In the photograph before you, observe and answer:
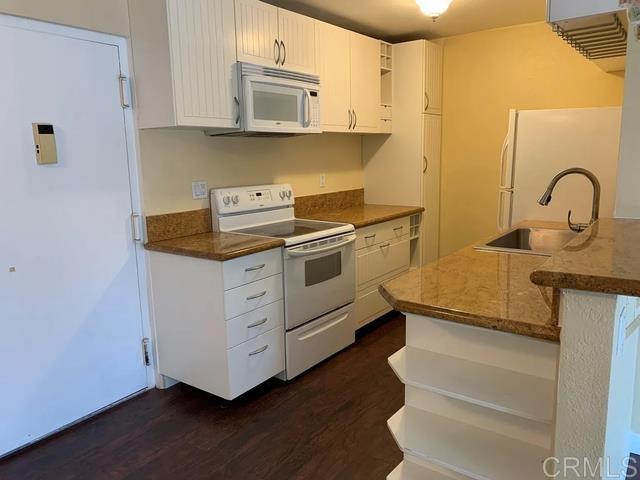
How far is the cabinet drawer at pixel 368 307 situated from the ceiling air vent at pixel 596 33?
6.66 feet

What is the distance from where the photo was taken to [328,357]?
123 inches

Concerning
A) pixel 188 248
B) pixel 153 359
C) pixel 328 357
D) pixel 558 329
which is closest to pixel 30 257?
pixel 188 248

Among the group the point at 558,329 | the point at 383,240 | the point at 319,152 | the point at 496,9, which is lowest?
the point at 383,240

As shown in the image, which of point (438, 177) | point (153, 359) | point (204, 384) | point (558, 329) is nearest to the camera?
point (558, 329)

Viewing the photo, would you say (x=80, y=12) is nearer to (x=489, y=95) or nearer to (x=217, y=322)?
(x=217, y=322)

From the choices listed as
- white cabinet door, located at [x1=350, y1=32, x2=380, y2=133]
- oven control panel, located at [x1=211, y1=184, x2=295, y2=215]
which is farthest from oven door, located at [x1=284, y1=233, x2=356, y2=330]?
white cabinet door, located at [x1=350, y1=32, x2=380, y2=133]

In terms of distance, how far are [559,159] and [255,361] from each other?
2.26 metres

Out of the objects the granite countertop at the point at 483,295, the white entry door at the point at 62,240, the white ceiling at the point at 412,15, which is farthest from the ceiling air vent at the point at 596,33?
the white entry door at the point at 62,240

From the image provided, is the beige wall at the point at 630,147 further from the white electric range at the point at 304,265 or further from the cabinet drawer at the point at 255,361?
the cabinet drawer at the point at 255,361

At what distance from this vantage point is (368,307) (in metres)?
3.58

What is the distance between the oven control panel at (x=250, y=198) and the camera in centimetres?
295

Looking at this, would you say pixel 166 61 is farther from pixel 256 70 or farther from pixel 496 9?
pixel 496 9

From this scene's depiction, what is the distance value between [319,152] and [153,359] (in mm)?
2077

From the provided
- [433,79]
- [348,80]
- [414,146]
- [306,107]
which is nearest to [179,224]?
[306,107]
